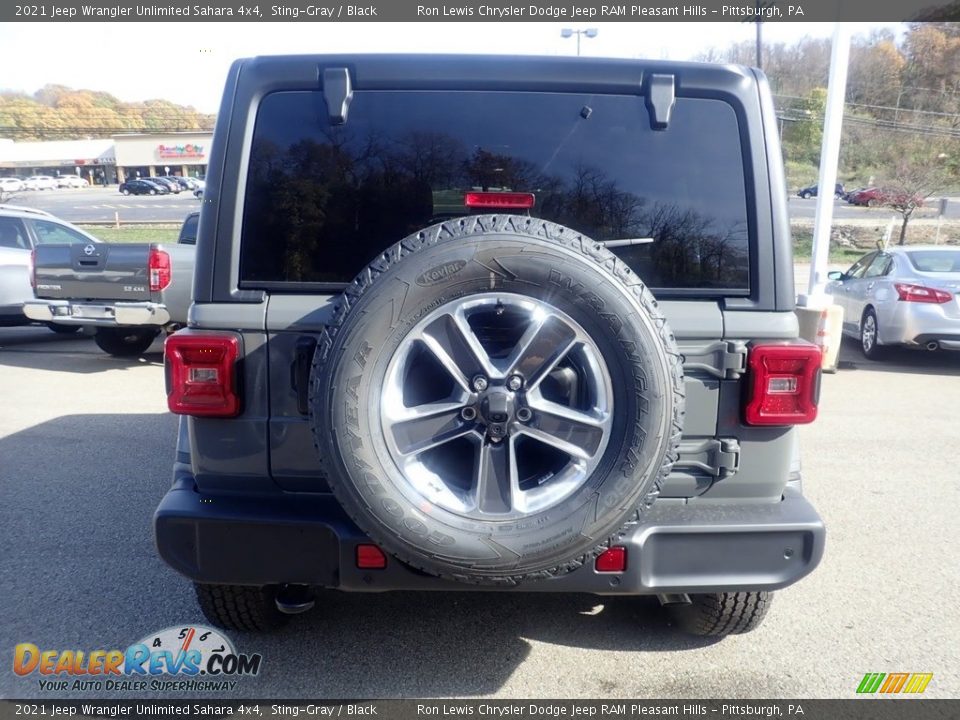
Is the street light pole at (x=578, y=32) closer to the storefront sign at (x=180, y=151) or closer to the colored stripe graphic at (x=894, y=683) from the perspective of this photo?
the colored stripe graphic at (x=894, y=683)

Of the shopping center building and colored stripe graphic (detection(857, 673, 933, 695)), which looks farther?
the shopping center building

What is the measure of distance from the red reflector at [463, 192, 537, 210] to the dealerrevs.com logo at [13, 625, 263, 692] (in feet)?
6.47

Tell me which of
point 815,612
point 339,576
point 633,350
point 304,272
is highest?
point 304,272

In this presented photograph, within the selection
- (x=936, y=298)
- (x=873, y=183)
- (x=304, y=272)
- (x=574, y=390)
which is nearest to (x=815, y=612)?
(x=574, y=390)

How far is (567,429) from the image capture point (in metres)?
2.37

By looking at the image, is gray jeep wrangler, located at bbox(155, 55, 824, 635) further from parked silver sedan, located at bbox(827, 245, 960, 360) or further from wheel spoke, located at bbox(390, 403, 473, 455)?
parked silver sedan, located at bbox(827, 245, 960, 360)

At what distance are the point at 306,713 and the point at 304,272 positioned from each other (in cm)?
156

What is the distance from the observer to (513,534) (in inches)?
90.7

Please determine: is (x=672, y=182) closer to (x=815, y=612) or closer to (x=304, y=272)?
(x=304, y=272)

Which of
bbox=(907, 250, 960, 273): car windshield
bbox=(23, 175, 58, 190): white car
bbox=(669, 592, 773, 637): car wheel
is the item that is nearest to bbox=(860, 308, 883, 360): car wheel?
bbox=(907, 250, 960, 273): car windshield

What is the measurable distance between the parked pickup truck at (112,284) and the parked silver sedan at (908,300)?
26.6 feet

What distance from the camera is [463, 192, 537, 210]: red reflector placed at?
8.61ft

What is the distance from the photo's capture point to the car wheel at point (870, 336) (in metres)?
9.55

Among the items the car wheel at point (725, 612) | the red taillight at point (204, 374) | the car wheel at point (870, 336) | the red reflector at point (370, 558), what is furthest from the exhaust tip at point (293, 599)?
the car wheel at point (870, 336)
